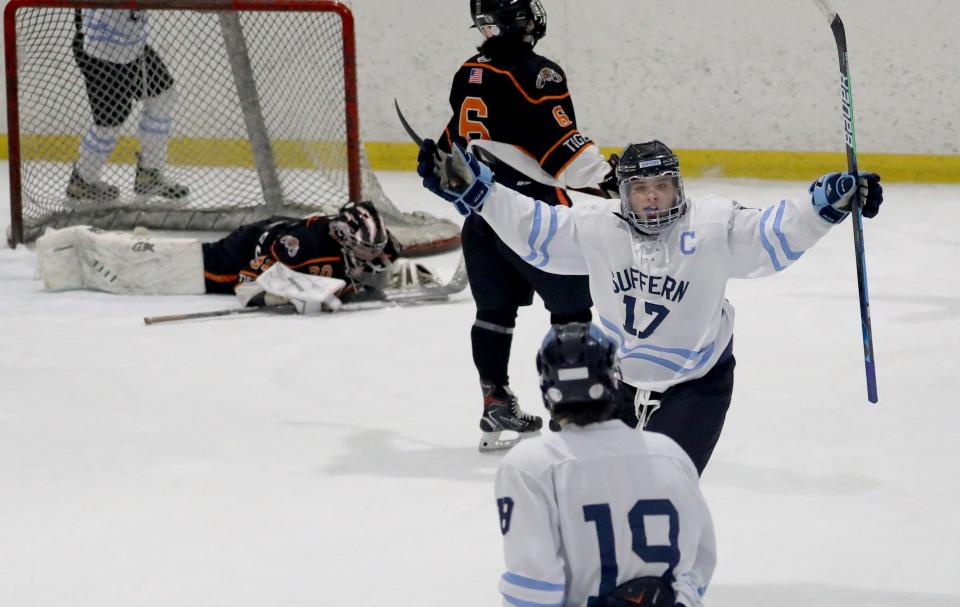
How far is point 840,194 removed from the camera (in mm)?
2566

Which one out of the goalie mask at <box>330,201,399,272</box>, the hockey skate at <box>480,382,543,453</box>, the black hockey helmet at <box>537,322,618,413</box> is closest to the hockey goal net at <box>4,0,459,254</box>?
the goalie mask at <box>330,201,399,272</box>

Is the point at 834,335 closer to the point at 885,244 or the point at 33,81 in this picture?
the point at 885,244

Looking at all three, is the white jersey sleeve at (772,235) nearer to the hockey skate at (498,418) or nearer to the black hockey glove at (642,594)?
the black hockey glove at (642,594)

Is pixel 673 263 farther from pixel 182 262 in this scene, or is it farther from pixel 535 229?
pixel 182 262

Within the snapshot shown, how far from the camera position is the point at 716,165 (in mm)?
8273

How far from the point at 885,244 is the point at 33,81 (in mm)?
4058

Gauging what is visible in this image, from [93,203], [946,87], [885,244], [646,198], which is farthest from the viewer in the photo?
[946,87]

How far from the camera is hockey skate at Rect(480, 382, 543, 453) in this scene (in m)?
3.91

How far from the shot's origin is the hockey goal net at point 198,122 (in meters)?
6.82

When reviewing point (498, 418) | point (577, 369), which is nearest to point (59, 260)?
point (498, 418)

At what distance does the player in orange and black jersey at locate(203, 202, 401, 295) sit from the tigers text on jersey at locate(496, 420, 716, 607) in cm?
380

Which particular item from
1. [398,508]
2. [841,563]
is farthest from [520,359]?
[841,563]

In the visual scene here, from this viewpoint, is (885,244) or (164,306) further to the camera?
(885,244)

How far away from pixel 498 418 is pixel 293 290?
6.23ft
